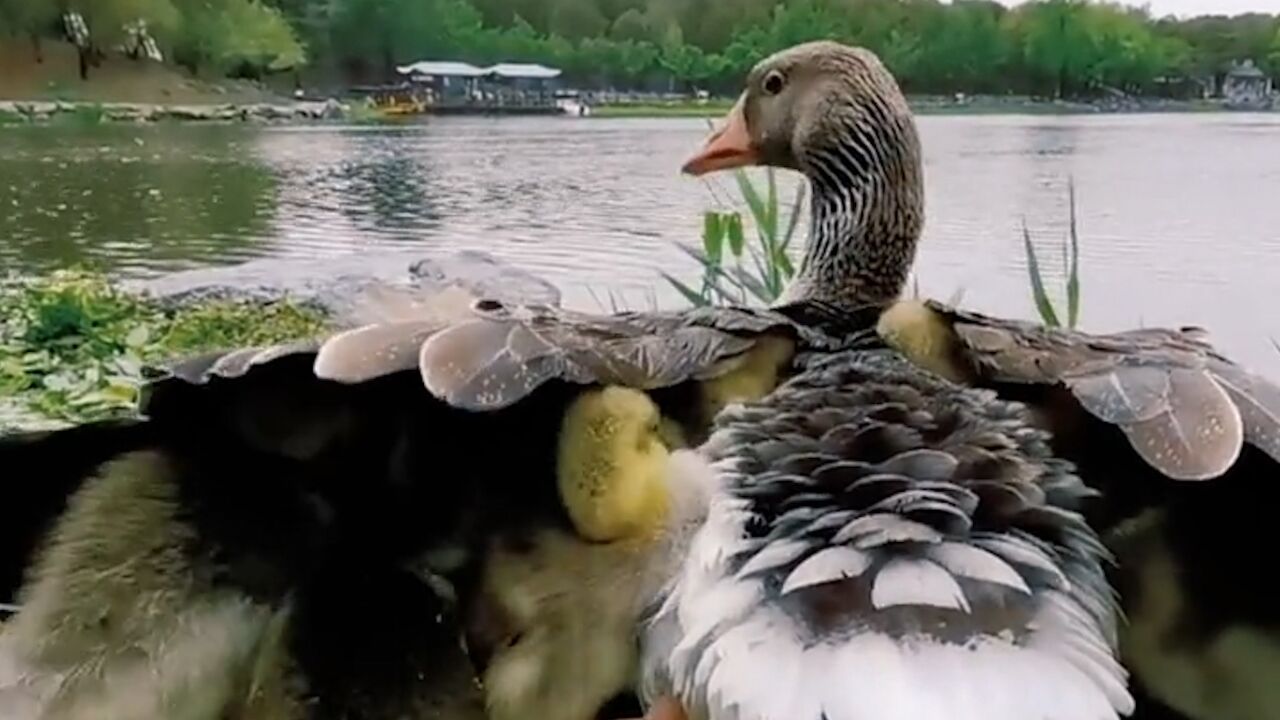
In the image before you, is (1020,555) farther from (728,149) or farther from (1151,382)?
(728,149)

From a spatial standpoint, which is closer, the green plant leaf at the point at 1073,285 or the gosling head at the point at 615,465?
the gosling head at the point at 615,465

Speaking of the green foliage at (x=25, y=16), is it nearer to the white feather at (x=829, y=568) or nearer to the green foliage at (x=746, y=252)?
the green foliage at (x=746, y=252)

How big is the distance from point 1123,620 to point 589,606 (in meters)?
0.21

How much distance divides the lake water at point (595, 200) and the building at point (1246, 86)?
0.5 inches

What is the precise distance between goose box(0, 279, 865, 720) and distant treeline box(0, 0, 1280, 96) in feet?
1.74

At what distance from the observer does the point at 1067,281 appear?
3.72 ft

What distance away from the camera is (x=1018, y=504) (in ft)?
1.80

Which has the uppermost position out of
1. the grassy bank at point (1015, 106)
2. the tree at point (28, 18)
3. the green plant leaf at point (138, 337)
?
the tree at point (28, 18)

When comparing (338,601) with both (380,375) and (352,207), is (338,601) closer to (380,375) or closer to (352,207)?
(380,375)

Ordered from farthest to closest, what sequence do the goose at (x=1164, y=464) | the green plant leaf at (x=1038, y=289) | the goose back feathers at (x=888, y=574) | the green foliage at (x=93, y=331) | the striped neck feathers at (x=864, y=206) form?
1. the green foliage at (x=93, y=331)
2. the green plant leaf at (x=1038, y=289)
3. the striped neck feathers at (x=864, y=206)
4. the goose at (x=1164, y=464)
5. the goose back feathers at (x=888, y=574)

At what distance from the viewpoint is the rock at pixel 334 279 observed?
1197 mm

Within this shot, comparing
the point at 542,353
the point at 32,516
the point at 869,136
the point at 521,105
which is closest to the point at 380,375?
the point at 542,353

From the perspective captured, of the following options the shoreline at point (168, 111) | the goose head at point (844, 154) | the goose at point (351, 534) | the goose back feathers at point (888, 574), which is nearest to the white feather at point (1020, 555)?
the goose back feathers at point (888, 574)

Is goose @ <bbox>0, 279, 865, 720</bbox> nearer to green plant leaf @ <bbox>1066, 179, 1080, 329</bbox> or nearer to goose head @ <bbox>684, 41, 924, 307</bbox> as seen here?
goose head @ <bbox>684, 41, 924, 307</bbox>
